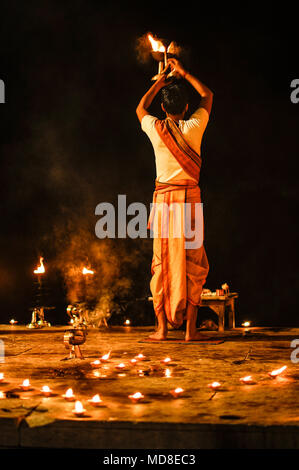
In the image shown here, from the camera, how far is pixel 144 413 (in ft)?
9.37

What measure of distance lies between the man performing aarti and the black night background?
2.47m

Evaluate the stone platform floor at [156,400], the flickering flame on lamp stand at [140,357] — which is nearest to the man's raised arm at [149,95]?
the stone platform floor at [156,400]

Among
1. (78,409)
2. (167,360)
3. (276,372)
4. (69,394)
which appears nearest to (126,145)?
(167,360)

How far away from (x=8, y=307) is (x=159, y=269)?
382 cm

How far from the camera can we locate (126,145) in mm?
8211

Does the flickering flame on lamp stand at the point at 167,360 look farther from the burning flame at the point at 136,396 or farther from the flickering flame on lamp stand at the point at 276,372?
the burning flame at the point at 136,396

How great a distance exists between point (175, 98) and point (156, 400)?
3.12m

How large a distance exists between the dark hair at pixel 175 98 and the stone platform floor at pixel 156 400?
82.3 inches

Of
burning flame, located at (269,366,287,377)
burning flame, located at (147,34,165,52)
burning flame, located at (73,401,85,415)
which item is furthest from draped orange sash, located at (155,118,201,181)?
burning flame, located at (73,401,85,415)

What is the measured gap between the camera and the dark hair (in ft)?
17.9

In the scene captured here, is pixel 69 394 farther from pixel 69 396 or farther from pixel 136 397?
pixel 136 397
